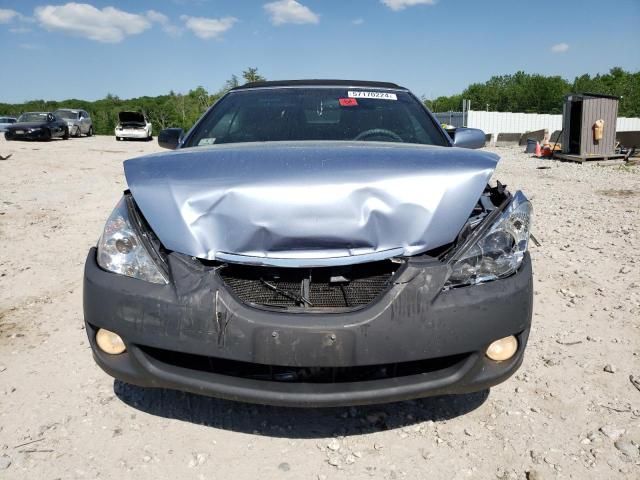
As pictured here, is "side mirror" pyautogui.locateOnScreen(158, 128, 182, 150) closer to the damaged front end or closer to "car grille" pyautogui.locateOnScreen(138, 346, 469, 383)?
the damaged front end

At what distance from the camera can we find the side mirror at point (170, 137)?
337 centimetres

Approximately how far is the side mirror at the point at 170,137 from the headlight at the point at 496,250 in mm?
2143

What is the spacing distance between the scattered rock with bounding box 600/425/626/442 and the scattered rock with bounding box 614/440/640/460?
0.03m

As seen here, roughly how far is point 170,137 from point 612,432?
2.94m

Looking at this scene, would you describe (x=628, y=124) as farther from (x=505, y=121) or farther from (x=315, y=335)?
(x=315, y=335)

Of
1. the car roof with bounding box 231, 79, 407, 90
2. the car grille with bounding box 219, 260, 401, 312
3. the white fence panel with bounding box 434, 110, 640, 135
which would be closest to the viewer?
the car grille with bounding box 219, 260, 401, 312

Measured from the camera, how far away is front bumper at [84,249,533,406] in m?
1.71

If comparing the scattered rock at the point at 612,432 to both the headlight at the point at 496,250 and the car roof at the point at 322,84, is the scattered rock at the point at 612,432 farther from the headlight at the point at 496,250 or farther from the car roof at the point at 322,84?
the car roof at the point at 322,84

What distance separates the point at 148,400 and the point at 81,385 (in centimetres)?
39

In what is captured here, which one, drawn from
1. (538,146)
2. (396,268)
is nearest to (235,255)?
(396,268)

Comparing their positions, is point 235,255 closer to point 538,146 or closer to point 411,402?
point 411,402

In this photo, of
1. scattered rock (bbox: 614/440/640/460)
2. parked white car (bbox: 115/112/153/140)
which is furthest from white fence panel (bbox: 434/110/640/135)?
scattered rock (bbox: 614/440/640/460)

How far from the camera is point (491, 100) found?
8919cm

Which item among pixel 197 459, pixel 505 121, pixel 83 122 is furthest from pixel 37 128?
pixel 505 121
